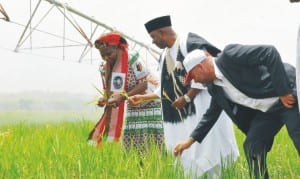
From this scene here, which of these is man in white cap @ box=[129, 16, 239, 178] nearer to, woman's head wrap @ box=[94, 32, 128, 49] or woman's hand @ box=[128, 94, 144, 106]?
woman's hand @ box=[128, 94, 144, 106]

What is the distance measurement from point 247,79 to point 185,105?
65 cm

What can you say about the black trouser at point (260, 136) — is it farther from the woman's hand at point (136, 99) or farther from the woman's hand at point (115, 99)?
the woman's hand at point (115, 99)

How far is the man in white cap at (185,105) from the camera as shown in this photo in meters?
3.11

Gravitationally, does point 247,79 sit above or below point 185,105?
above

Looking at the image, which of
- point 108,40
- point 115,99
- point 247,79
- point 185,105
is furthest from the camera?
point 115,99

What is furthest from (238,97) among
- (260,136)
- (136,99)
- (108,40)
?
(108,40)

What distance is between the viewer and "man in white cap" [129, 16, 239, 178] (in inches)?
122

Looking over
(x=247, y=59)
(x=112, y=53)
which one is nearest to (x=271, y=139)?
(x=247, y=59)

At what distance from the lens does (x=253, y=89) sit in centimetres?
266

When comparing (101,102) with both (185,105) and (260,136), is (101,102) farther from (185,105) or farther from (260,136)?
(260,136)

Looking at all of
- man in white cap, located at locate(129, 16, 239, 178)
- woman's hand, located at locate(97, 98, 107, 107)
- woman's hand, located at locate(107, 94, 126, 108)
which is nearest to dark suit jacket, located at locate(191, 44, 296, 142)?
man in white cap, located at locate(129, 16, 239, 178)

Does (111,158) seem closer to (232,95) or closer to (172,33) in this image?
(232,95)

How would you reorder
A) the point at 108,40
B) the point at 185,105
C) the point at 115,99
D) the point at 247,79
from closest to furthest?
the point at 247,79 → the point at 185,105 → the point at 108,40 → the point at 115,99

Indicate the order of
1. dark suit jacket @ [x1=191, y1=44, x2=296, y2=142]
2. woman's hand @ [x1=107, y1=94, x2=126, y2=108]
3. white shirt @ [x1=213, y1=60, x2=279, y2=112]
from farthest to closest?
woman's hand @ [x1=107, y1=94, x2=126, y2=108] < white shirt @ [x1=213, y1=60, x2=279, y2=112] < dark suit jacket @ [x1=191, y1=44, x2=296, y2=142]
